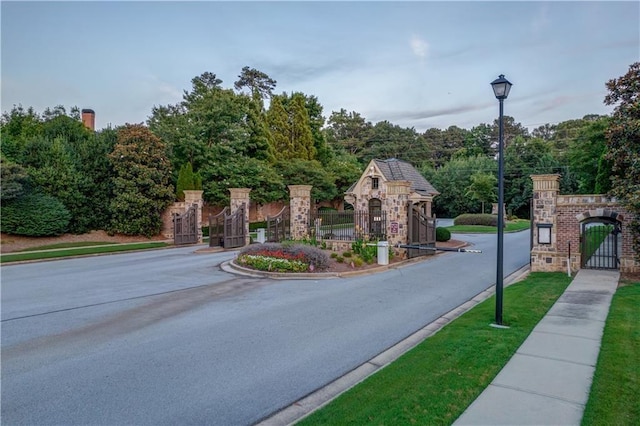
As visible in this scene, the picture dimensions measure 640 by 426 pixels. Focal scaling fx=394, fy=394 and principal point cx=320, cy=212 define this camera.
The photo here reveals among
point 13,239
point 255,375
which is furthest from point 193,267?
point 13,239

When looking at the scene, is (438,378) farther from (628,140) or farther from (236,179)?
(236,179)

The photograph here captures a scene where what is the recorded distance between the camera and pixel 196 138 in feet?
101

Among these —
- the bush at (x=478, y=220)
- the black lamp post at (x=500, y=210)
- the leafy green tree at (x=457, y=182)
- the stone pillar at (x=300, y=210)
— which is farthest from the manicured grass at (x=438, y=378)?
the leafy green tree at (x=457, y=182)

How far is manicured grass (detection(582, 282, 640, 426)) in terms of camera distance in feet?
12.4

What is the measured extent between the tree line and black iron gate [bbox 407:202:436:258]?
6642 millimetres

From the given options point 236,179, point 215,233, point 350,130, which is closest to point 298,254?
point 215,233

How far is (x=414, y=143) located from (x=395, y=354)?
68141mm

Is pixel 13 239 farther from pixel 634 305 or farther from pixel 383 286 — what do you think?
pixel 634 305

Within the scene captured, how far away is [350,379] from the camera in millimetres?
4965

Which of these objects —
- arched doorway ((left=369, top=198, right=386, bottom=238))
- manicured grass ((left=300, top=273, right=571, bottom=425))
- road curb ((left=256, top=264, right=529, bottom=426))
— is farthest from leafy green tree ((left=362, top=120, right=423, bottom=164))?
manicured grass ((left=300, top=273, right=571, bottom=425))

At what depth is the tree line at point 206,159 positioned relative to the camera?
2362 centimetres

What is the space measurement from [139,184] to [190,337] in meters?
21.4

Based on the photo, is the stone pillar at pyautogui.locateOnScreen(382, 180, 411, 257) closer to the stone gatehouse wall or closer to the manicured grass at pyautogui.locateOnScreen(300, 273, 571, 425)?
the stone gatehouse wall

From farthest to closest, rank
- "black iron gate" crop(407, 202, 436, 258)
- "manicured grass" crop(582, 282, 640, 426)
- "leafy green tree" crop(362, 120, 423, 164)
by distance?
"leafy green tree" crop(362, 120, 423, 164) → "black iron gate" crop(407, 202, 436, 258) → "manicured grass" crop(582, 282, 640, 426)
